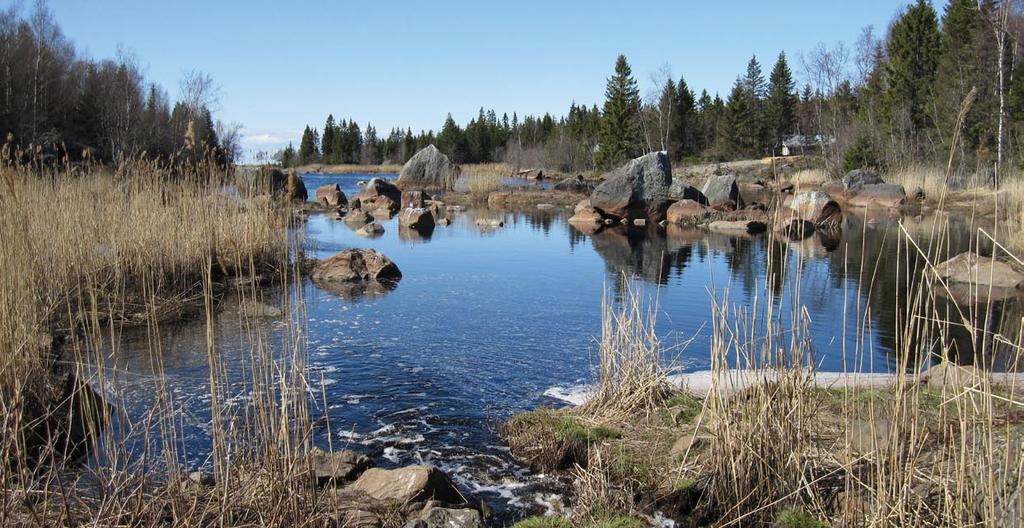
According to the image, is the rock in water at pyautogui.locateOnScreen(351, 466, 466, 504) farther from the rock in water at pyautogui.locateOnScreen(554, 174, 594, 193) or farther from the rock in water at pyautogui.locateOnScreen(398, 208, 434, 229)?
the rock in water at pyautogui.locateOnScreen(554, 174, 594, 193)

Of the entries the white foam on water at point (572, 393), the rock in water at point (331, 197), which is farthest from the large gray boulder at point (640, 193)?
the white foam on water at point (572, 393)

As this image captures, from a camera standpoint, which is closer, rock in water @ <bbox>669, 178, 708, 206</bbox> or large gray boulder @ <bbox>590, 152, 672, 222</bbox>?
large gray boulder @ <bbox>590, 152, 672, 222</bbox>

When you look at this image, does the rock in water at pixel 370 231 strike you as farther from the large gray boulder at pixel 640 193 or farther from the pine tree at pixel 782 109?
the pine tree at pixel 782 109

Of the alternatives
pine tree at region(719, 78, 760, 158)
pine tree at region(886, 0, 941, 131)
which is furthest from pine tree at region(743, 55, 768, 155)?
pine tree at region(886, 0, 941, 131)

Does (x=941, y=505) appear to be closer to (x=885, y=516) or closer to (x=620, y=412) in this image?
(x=885, y=516)

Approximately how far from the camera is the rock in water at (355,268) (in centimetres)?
1304

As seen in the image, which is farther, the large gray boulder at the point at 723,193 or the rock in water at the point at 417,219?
the large gray boulder at the point at 723,193

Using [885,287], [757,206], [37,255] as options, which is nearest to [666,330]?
[885,287]

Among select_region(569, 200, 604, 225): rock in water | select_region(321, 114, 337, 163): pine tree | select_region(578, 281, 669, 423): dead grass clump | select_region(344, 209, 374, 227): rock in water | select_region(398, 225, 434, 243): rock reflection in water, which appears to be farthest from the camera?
select_region(321, 114, 337, 163): pine tree

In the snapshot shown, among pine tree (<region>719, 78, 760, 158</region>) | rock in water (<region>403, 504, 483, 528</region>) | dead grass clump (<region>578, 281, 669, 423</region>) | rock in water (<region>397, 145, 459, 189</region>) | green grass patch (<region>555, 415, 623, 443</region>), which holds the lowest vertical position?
rock in water (<region>403, 504, 483, 528</region>)

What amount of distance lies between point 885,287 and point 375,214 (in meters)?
19.1

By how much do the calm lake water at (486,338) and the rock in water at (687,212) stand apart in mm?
5895

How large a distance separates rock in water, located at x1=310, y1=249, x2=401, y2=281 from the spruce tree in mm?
43121

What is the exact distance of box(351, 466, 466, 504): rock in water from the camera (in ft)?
14.7
